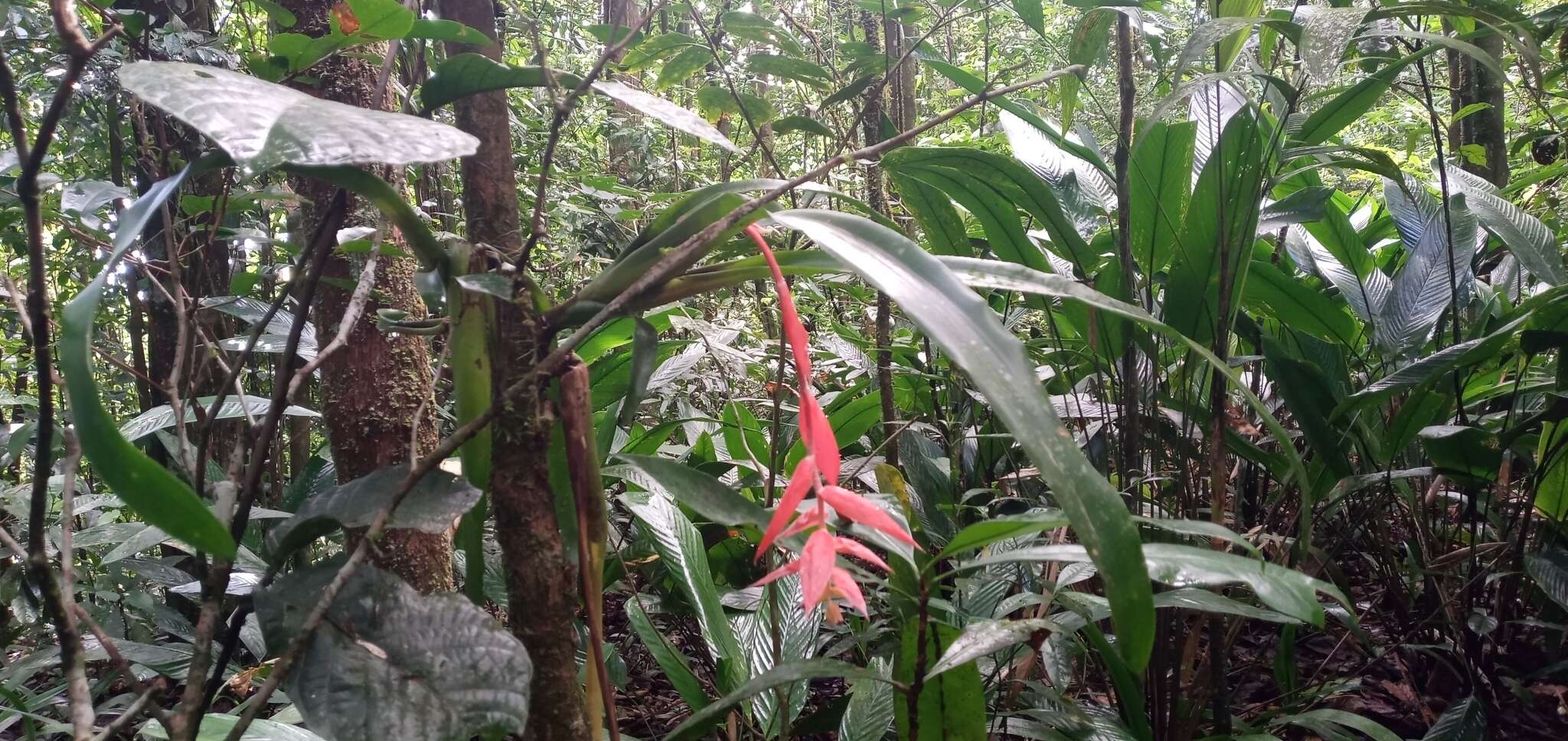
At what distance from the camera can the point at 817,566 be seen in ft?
1.25

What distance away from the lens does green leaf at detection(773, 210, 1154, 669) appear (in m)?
0.32

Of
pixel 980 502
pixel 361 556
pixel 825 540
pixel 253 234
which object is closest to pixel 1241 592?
pixel 980 502

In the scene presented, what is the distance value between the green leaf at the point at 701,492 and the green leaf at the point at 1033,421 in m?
0.21

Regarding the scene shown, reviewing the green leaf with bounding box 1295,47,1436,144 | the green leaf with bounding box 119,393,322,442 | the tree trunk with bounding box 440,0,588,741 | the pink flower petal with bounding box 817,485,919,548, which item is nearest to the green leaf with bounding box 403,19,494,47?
the tree trunk with bounding box 440,0,588,741

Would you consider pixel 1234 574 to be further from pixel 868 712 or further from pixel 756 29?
pixel 756 29

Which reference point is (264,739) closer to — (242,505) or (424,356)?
(242,505)

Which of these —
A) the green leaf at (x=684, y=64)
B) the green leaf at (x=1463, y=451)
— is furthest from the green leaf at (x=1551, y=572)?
the green leaf at (x=684, y=64)

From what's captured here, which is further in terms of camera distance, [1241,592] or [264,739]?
[1241,592]

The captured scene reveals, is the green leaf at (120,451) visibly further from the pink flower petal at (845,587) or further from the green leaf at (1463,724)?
the green leaf at (1463,724)

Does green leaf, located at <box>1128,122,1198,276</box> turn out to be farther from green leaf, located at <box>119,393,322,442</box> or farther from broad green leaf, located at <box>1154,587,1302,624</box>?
green leaf, located at <box>119,393,322,442</box>

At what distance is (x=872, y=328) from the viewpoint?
86.4 inches

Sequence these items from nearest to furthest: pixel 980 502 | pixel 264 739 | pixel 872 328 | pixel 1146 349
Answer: pixel 264 739 → pixel 1146 349 → pixel 980 502 → pixel 872 328

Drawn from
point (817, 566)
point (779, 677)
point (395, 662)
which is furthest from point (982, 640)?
point (395, 662)

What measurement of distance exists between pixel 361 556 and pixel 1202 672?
A: 853 millimetres
